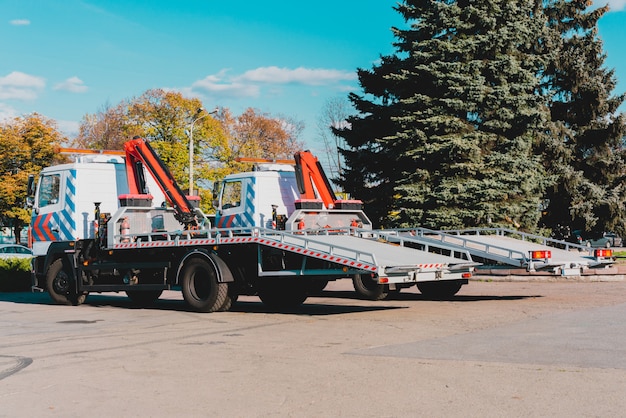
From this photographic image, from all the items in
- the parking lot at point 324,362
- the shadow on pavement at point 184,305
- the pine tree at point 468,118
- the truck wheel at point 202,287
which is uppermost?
the pine tree at point 468,118

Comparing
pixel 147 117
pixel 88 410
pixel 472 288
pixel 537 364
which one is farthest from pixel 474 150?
pixel 147 117

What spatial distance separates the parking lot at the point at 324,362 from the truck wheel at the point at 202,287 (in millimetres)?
260

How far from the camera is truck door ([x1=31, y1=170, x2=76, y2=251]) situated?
1775 centimetres

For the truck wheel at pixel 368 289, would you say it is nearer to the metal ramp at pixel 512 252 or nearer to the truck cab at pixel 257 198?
the metal ramp at pixel 512 252

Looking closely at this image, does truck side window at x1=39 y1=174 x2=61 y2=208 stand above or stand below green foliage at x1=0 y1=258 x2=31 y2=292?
above

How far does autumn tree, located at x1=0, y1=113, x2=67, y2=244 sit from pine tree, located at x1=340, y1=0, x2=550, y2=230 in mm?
24852

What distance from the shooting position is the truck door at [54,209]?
58.2ft

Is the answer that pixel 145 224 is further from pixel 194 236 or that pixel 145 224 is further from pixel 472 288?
pixel 472 288

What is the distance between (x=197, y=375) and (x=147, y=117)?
4305 cm

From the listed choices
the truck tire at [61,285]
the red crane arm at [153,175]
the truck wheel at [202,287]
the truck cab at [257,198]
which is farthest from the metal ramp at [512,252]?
the truck tire at [61,285]

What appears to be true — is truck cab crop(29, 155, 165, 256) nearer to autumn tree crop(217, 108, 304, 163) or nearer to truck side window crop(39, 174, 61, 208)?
truck side window crop(39, 174, 61, 208)

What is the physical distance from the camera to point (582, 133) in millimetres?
31172

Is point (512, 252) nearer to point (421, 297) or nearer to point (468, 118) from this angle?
point (421, 297)

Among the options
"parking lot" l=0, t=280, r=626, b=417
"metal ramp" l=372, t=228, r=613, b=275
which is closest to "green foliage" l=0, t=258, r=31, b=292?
"parking lot" l=0, t=280, r=626, b=417
